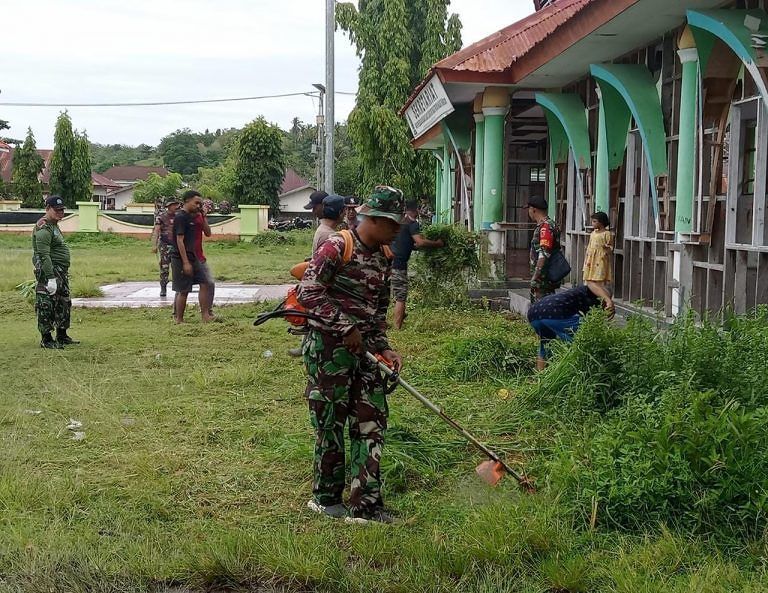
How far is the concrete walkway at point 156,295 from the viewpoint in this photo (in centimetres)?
1454

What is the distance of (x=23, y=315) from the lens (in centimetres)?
1289

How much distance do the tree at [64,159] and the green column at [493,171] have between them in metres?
41.8

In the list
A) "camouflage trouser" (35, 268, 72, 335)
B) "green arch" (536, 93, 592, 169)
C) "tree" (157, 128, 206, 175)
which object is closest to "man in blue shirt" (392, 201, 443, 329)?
"green arch" (536, 93, 592, 169)

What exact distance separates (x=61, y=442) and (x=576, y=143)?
26.5ft

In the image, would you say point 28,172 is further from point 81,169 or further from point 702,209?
point 702,209

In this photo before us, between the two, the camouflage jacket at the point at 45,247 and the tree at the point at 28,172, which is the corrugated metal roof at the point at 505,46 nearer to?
the camouflage jacket at the point at 45,247

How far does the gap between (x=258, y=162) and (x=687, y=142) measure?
135 ft

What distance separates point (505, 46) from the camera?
43.9 ft

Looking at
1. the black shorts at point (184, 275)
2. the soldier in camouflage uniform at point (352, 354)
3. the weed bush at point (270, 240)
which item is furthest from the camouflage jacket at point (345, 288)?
the weed bush at point (270, 240)

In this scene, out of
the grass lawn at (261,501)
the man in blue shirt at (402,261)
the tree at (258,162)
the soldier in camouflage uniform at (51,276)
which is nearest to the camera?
the grass lawn at (261,501)

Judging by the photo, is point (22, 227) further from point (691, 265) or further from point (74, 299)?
point (691, 265)

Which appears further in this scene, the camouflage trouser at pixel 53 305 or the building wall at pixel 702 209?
the camouflage trouser at pixel 53 305

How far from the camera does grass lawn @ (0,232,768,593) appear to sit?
379 cm

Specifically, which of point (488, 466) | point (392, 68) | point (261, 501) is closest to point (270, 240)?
point (392, 68)
